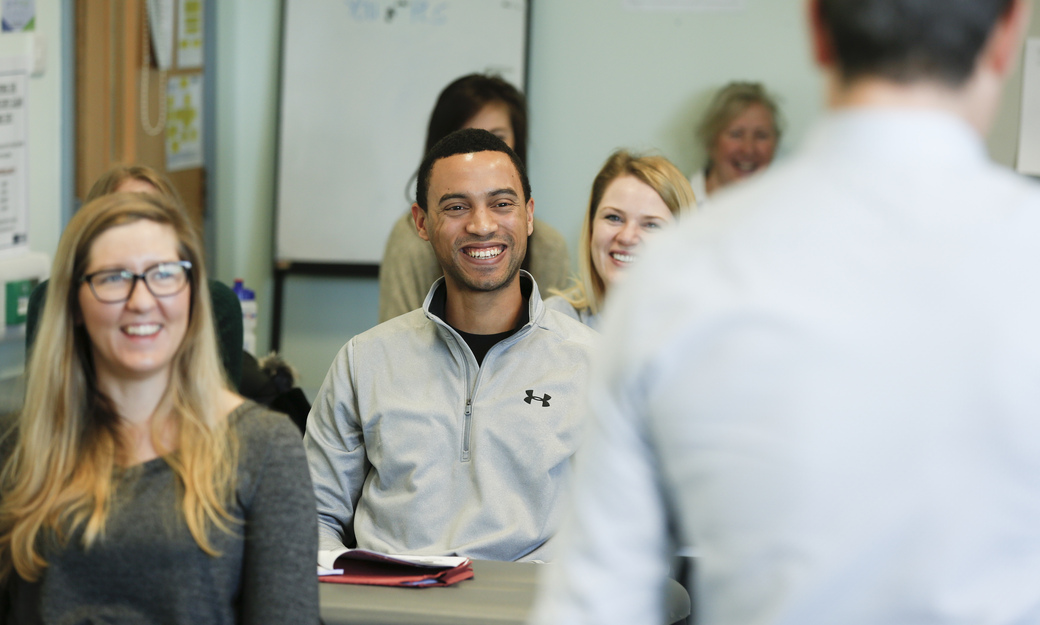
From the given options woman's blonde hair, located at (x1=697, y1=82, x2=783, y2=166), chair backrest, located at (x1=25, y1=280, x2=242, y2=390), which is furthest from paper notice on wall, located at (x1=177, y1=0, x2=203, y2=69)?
woman's blonde hair, located at (x1=697, y1=82, x2=783, y2=166)

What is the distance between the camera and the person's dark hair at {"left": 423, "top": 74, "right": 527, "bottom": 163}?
9.27ft

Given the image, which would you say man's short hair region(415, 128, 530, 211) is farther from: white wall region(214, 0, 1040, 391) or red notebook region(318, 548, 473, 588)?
white wall region(214, 0, 1040, 391)

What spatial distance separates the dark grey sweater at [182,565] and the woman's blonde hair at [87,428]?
17mm

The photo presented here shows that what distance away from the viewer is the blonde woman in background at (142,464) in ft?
4.05

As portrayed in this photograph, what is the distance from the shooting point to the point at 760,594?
2.48 feet

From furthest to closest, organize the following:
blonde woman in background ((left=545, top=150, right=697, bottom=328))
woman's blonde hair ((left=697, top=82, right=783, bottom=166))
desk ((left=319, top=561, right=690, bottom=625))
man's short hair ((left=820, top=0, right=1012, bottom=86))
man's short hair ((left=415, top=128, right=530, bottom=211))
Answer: woman's blonde hair ((left=697, top=82, right=783, bottom=166)), blonde woman in background ((left=545, top=150, right=697, bottom=328)), man's short hair ((left=415, top=128, right=530, bottom=211)), desk ((left=319, top=561, right=690, bottom=625)), man's short hair ((left=820, top=0, right=1012, bottom=86))

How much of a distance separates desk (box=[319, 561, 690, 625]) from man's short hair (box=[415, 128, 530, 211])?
0.86 meters

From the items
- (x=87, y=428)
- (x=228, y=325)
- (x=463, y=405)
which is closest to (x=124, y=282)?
(x=87, y=428)

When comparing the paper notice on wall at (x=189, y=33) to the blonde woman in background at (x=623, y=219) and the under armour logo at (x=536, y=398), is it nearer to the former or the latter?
the blonde woman in background at (x=623, y=219)

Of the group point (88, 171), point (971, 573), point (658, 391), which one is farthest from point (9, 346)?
point (971, 573)

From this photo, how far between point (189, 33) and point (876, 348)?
3245 mm

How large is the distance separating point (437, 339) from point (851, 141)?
1.25 m

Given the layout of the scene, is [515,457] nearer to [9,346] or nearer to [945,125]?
[945,125]

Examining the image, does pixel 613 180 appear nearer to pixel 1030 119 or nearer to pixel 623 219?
pixel 623 219
